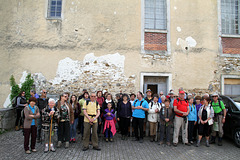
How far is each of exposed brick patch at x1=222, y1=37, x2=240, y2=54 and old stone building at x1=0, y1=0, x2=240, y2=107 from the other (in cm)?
6

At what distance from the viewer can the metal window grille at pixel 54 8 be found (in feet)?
30.9

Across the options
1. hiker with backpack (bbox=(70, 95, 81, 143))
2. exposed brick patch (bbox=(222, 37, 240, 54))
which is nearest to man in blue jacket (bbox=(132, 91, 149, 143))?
hiker with backpack (bbox=(70, 95, 81, 143))

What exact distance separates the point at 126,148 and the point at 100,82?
423 centimetres

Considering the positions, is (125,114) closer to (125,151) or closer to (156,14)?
(125,151)

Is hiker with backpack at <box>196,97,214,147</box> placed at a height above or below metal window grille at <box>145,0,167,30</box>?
below

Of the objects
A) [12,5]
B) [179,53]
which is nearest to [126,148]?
[179,53]

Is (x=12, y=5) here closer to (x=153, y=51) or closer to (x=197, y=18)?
(x=153, y=51)

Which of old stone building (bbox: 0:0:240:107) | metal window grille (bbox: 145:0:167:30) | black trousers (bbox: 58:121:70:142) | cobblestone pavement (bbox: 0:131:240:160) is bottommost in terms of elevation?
cobblestone pavement (bbox: 0:131:240:160)

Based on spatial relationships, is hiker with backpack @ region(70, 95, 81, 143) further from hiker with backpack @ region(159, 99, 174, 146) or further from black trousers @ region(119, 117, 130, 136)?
hiker with backpack @ region(159, 99, 174, 146)

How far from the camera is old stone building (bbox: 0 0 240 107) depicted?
29.5 feet

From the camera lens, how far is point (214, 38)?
31.6 ft

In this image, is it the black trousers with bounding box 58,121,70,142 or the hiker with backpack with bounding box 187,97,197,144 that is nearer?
the black trousers with bounding box 58,121,70,142

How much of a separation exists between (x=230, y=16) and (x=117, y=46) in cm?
680

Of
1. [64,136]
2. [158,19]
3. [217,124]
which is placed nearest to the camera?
[64,136]
